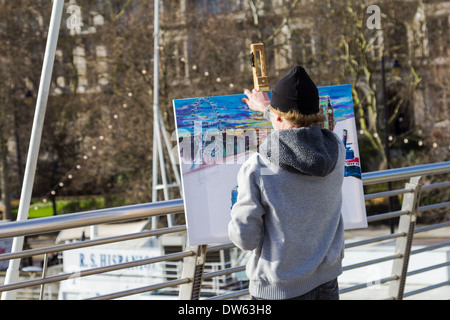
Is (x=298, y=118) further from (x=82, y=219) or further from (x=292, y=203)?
(x=82, y=219)

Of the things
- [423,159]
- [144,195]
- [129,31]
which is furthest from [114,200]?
[423,159]

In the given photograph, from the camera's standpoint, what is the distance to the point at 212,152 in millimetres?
3758

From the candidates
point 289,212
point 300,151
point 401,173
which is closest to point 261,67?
point 300,151

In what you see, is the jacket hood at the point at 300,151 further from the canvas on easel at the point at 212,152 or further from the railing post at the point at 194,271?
the railing post at the point at 194,271

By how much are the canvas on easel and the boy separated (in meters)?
0.74

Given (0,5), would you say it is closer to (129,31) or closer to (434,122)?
(129,31)

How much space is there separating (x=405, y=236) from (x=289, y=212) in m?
2.62

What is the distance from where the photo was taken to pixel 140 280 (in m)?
17.5

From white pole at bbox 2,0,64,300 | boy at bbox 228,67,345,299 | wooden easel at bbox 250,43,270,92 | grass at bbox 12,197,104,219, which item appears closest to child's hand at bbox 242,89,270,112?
wooden easel at bbox 250,43,270,92

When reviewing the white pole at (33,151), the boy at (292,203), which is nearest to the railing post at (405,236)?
the boy at (292,203)

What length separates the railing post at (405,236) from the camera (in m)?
5.09

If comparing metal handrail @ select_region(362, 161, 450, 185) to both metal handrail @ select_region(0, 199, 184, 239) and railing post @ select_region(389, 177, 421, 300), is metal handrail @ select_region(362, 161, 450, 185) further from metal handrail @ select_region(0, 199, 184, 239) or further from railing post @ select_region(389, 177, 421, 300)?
metal handrail @ select_region(0, 199, 184, 239)

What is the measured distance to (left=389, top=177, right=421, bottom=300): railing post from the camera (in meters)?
5.09

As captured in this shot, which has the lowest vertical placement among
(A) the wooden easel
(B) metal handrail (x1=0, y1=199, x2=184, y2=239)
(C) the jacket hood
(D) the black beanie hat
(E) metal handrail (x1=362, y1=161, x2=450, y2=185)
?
(B) metal handrail (x1=0, y1=199, x2=184, y2=239)
